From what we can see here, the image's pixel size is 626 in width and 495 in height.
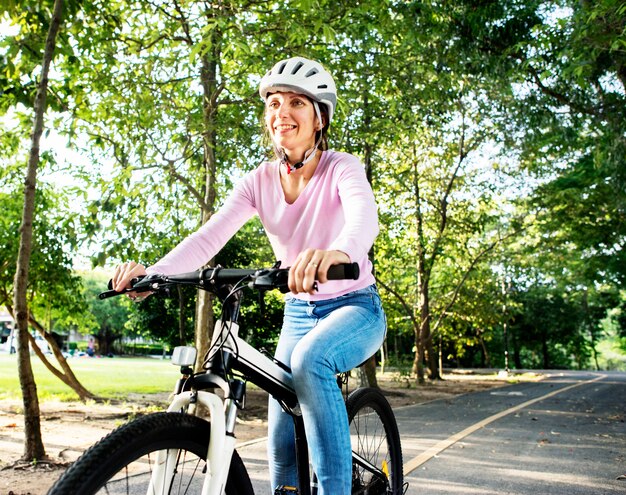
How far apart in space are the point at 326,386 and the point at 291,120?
1131 mm

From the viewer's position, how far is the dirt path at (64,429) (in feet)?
17.4

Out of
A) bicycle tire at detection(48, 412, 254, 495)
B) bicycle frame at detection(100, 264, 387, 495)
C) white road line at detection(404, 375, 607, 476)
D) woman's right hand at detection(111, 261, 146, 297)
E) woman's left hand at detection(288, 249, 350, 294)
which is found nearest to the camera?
bicycle tire at detection(48, 412, 254, 495)

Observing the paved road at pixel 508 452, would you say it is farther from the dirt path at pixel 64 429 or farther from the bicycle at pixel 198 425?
the bicycle at pixel 198 425

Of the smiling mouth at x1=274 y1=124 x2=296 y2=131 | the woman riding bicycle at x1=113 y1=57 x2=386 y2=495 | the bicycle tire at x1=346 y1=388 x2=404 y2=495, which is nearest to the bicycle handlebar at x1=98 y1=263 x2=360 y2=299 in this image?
the woman riding bicycle at x1=113 y1=57 x2=386 y2=495

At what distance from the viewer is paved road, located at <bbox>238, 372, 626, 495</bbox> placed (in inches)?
193

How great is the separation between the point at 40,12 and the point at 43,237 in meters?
5.60

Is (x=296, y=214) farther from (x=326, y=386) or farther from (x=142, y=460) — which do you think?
(x=142, y=460)

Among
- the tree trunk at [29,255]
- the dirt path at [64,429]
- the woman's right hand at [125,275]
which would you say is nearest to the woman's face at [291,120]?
the woman's right hand at [125,275]

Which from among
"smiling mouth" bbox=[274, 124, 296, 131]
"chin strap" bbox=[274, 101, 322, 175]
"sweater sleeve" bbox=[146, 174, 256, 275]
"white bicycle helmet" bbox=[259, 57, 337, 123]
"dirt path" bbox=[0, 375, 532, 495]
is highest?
"white bicycle helmet" bbox=[259, 57, 337, 123]

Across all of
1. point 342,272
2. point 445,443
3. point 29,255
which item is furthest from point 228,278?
point 445,443

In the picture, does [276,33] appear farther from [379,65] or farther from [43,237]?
[43,237]

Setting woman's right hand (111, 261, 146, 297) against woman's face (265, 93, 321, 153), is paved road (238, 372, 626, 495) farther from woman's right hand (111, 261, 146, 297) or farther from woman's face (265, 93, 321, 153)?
woman's face (265, 93, 321, 153)

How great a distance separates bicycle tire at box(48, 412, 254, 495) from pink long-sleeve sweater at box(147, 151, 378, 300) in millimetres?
687

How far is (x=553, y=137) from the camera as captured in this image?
14367 millimetres
